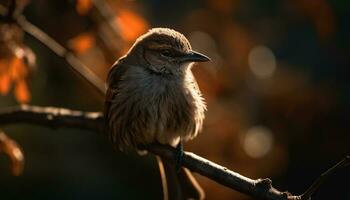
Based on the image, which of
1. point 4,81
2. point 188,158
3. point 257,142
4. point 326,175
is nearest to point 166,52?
point 188,158

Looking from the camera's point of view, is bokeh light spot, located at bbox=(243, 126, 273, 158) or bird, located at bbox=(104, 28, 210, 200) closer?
bird, located at bbox=(104, 28, 210, 200)

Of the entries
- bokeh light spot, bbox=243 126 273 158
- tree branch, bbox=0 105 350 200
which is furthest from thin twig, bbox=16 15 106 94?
bokeh light spot, bbox=243 126 273 158

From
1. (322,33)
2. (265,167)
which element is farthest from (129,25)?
(265,167)

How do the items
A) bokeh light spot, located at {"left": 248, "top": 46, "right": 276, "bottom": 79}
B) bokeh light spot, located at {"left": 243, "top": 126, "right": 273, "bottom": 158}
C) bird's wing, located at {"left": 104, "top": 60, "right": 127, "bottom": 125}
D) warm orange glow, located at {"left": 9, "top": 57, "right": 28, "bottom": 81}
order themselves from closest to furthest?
warm orange glow, located at {"left": 9, "top": 57, "right": 28, "bottom": 81} < bird's wing, located at {"left": 104, "top": 60, "right": 127, "bottom": 125} < bokeh light spot, located at {"left": 243, "top": 126, "right": 273, "bottom": 158} < bokeh light spot, located at {"left": 248, "top": 46, "right": 276, "bottom": 79}

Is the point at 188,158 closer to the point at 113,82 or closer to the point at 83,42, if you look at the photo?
the point at 113,82

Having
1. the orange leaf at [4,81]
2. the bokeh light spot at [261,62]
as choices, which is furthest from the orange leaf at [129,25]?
the bokeh light spot at [261,62]

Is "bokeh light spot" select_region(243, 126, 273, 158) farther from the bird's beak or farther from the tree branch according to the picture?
the tree branch

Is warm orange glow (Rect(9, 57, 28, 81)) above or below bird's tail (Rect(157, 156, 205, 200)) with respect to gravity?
above
